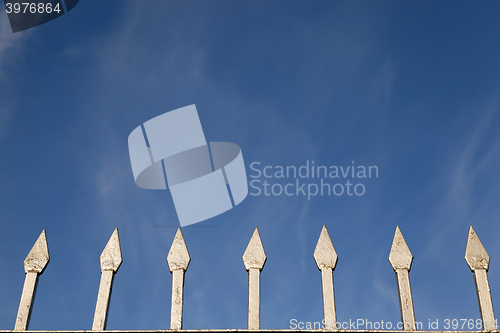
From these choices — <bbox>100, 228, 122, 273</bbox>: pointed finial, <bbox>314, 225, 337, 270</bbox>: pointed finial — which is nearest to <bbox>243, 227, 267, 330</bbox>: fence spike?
<bbox>314, 225, 337, 270</bbox>: pointed finial

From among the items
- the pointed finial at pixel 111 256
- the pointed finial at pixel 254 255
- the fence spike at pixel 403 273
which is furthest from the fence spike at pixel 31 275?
the fence spike at pixel 403 273

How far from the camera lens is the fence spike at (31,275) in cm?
474

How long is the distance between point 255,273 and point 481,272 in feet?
8.51

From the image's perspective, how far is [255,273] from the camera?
512cm

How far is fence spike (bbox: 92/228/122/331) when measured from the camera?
476 cm

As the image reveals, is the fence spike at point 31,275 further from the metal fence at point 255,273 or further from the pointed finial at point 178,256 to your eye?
the pointed finial at point 178,256

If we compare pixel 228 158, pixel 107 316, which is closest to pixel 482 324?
pixel 107 316

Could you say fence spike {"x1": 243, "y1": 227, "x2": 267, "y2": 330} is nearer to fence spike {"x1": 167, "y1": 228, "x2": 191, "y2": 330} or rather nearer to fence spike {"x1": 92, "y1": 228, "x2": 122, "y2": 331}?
fence spike {"x1": 167, "y1": 228, "x2": 191, "y2": 330}

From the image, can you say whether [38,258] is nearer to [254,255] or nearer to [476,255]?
[254,255]

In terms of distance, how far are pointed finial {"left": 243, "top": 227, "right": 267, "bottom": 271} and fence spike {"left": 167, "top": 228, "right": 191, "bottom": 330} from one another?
2.22ft

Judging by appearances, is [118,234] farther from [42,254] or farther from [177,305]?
[177,305]

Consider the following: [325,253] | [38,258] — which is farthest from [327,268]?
[38,258]

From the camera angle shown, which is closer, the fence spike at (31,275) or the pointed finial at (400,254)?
the fence spike at (31,275)

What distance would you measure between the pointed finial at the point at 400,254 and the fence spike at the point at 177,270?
2393 mm
